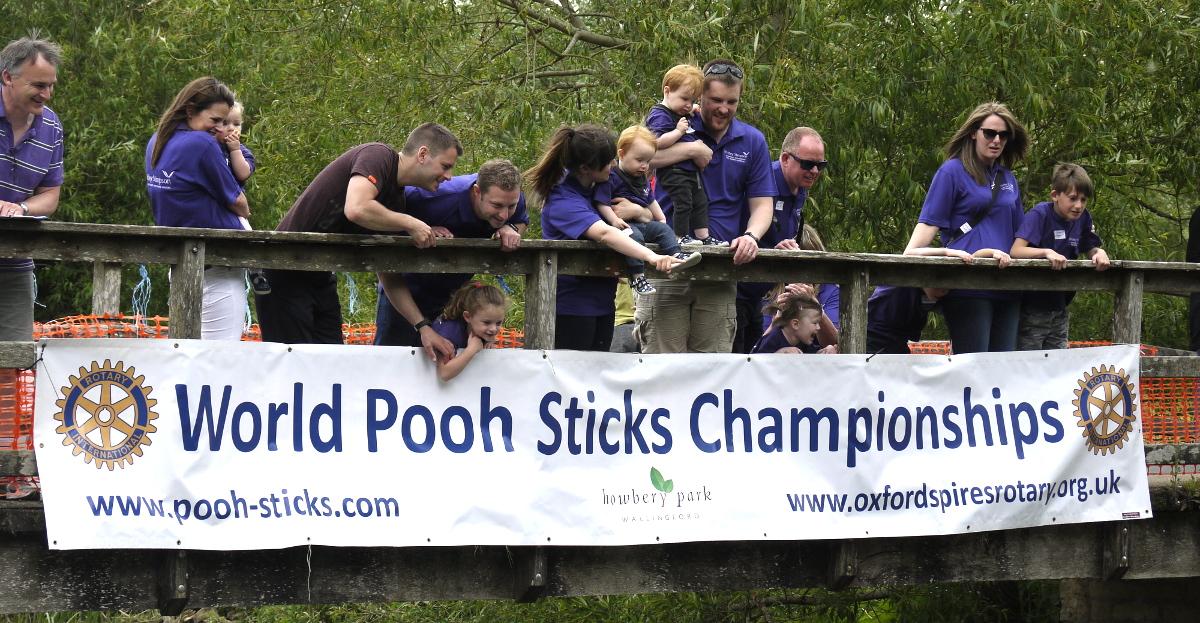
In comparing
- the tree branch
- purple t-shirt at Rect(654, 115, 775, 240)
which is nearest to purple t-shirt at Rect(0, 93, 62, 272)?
purple t-shirt at Rect(654, 115, 775, 240)

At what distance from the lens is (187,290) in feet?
17.6

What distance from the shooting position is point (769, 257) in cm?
627

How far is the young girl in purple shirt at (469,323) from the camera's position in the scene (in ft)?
18.6

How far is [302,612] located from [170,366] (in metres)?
8.25

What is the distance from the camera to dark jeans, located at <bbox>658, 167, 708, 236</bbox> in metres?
6.45

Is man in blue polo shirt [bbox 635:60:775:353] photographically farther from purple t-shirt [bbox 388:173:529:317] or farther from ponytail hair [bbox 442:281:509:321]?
ponytail hair [bbox 442:281:509:321]

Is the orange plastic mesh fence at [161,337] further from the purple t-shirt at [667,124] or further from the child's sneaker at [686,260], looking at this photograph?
the child's sneaker at [686,260]

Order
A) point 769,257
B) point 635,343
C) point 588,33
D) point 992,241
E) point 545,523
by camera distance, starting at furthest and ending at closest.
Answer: point 588,33 → point 635,343 → point 992,241 → point 769,257 → point 545,523

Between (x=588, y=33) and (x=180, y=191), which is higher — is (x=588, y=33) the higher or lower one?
the higher one

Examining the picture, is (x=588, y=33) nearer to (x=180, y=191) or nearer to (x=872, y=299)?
(x=872, y=299)

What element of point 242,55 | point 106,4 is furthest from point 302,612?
point 106,4

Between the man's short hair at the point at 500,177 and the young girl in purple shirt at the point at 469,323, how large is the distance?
1.25 feet

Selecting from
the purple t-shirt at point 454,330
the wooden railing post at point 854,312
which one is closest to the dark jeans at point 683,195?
the wooden railing post at point 854,312

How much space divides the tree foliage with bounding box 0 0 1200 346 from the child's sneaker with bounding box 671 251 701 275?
4070 mm
